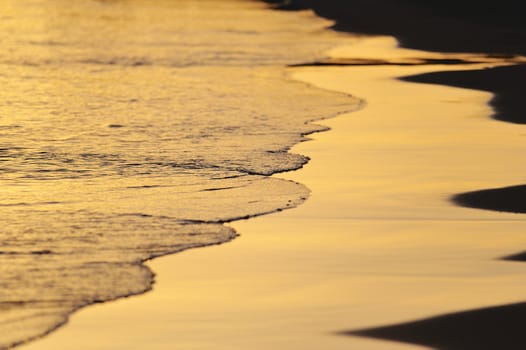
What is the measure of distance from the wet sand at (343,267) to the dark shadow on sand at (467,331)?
4cm

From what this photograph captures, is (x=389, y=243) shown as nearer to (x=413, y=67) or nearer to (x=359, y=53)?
(x=413, y=67)

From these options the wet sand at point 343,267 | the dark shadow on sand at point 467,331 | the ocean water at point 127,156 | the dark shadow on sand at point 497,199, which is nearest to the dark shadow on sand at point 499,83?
the ocean water at point 127,156

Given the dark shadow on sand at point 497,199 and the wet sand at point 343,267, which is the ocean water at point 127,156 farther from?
the dark shadow on sand at point 497,199

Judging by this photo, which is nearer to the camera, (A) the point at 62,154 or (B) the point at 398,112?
(A) the point at 62,154

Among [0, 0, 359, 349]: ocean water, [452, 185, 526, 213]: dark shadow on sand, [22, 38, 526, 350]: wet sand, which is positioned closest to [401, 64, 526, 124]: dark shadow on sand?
[0, 0, 359, 349]: ocean water

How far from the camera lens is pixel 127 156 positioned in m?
12.1

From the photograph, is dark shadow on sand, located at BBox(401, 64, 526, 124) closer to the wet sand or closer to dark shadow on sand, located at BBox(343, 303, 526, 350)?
the wet sand

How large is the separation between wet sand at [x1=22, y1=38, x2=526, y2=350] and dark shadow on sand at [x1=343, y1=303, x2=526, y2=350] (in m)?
0.04

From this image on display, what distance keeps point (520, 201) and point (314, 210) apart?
1591 mm

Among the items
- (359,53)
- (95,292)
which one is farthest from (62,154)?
(359,53)

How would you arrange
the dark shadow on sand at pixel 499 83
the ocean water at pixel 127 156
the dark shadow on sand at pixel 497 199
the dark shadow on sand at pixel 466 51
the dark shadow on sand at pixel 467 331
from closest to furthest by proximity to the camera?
the dark shadow on sand at pixel 467 331, the dark shadow on sand at pixel 466 51, the ocean water at pixel 127 156, the dark shadow on sand at pixel 497 199, the dark shadow on sand at pixel 499 83

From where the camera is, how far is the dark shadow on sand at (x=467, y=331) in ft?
20.7

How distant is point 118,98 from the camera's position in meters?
17.3

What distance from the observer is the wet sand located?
6582 millimetres
